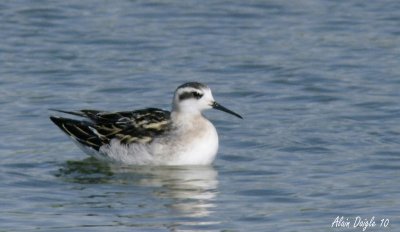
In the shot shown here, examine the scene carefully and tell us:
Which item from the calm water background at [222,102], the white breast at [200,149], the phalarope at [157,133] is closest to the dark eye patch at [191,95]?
the phalarope at [157,133]

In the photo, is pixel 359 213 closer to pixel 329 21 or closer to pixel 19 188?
pixel 19 188

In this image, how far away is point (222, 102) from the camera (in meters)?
24.1

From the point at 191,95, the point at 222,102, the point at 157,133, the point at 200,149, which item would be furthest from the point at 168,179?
the point at 222,102

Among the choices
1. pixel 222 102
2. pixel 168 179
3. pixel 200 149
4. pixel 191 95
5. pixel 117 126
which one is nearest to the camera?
pixel 168 179

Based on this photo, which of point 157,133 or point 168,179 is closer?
point 168,179

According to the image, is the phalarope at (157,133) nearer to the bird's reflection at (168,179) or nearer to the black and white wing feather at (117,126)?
the black and white wing feather at (117,126)

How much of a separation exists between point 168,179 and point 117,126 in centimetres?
167

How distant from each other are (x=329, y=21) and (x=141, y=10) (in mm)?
4202

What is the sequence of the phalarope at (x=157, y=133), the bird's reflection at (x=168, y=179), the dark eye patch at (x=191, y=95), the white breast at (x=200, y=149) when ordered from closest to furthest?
1. the bird's reflection at (x=168, y=179)
2. the white breast at (x=200, y=149)
3. the phalarope at (x=157, y=133)
4. the dark eye patch at (x=191, y=95)

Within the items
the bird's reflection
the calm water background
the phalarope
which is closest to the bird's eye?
the phalarope

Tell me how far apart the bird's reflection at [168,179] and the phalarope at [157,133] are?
0.17 metres

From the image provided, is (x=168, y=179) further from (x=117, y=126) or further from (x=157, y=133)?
(x=117, y=126)

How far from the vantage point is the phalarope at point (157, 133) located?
20469 mm

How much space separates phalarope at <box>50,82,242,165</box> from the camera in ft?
67.2
